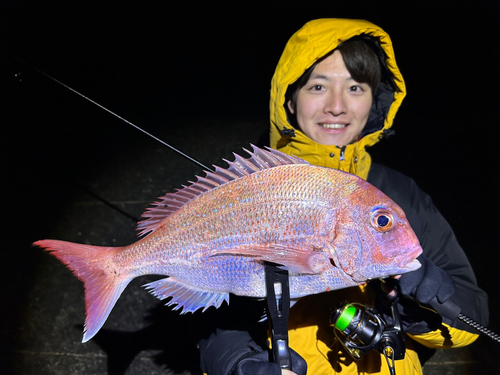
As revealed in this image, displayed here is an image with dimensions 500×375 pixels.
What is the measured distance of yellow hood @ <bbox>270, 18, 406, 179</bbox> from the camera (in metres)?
1.14

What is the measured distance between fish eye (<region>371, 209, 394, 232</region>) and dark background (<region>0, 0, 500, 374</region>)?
1.16 metres

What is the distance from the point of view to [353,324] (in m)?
0.96

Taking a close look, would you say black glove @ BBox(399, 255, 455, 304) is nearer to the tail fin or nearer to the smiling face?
the smiling face

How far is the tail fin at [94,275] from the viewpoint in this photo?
914 mm

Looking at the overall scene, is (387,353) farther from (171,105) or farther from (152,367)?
(171,105)

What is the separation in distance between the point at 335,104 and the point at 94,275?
0.96 metres

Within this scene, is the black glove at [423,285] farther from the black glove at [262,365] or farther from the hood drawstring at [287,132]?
the hood drawstring at [287,132]

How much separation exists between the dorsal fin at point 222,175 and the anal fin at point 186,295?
0.17m

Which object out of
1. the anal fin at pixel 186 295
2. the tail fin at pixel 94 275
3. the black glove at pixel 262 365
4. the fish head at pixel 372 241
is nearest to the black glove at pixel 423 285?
the fish head at pixel 372 241

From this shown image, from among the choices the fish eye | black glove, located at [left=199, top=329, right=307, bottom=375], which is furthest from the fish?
black glove, located at [left=199, top=329, right=307, bottom=375]

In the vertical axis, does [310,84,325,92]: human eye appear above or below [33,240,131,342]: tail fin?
above

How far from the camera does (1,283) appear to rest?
1.90 metres

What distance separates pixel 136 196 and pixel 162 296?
1081 millimetres

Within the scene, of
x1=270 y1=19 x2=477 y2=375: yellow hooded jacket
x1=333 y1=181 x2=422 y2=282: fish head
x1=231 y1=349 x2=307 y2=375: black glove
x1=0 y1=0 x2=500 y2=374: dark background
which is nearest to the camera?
x1=333 y1=181 x2=422 y2=282: fish head
